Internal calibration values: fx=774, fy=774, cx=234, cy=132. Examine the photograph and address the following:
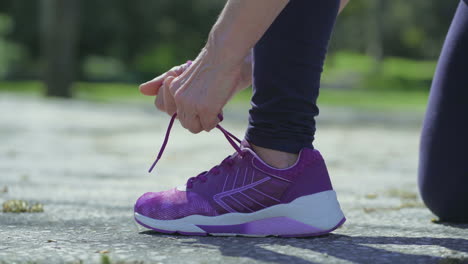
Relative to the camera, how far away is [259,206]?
174 cm

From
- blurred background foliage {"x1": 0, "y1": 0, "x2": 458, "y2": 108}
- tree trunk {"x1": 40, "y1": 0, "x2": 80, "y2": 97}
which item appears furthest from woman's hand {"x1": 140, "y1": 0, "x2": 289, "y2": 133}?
blurred background foliage {"x1": 0, "y1": 0, "x2": 458, "y2": 108}

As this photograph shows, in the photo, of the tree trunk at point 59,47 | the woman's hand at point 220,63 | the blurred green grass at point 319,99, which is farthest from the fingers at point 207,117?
the tree trunk at point 59,47

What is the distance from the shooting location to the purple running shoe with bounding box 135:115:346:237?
Answer: 5.62 feet

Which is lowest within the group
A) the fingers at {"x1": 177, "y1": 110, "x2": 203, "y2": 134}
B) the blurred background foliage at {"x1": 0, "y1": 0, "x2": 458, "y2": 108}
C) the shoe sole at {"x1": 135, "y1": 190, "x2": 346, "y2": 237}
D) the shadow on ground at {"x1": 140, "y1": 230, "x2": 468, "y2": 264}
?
the shadow on ground at {"x1": 140, "y1": 230, "x2": 468, "y2": 264}

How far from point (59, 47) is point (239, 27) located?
1171 cm

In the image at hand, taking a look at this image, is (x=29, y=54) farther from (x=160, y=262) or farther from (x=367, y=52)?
(x=160, y=262)

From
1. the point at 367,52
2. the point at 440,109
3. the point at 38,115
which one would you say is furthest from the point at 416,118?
the point at 367,52

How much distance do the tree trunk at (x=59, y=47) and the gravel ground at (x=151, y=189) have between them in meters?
4.61

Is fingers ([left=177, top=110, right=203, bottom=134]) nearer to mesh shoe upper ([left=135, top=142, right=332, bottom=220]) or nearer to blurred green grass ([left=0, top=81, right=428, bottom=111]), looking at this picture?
mesh shoe upper ([left=135, top=142, right=332, bottom=220])

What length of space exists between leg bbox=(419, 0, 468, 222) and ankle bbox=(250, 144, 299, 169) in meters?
0.59

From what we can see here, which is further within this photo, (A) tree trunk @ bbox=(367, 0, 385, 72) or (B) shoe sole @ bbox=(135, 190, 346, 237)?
(A) tree trunk @ bbox=(367, 0, 385, 72)

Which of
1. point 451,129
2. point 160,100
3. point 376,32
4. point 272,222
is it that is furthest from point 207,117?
point 376,32

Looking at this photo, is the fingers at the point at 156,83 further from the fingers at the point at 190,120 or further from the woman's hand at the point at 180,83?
the fingers at the point at 190,120

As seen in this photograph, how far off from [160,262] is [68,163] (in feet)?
10.4
